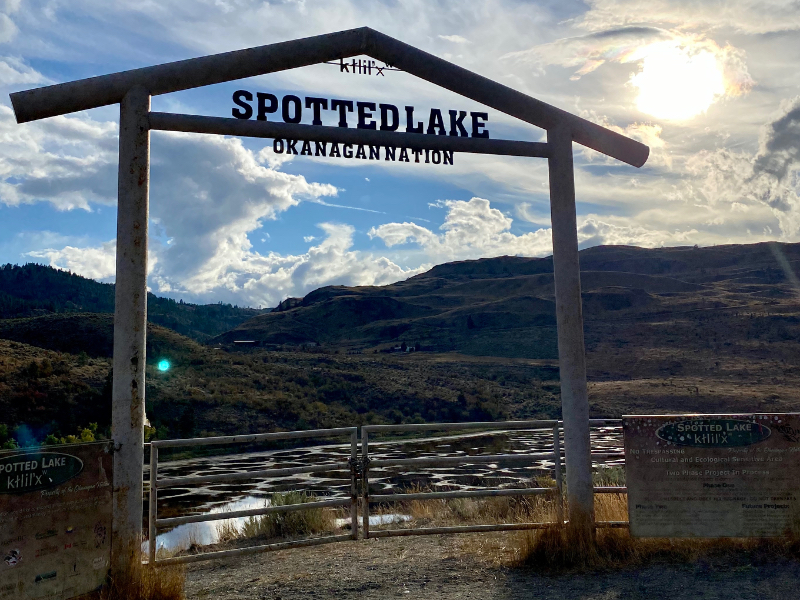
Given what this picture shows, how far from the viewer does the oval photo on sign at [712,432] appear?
6719 mm

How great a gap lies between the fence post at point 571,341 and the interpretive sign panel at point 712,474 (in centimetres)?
56

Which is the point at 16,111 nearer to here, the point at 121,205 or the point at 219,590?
the point at 121,205

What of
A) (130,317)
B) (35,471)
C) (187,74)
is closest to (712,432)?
(130,317)

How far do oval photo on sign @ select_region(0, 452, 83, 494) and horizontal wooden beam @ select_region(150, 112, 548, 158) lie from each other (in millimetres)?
3107

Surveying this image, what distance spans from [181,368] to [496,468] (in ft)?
91.2

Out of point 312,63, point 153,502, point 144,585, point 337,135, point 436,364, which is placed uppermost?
point 312,63

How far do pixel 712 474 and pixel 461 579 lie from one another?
2.63m

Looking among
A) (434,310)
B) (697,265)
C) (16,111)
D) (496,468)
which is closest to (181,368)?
(496,468)

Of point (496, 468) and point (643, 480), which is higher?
point (643, 480)

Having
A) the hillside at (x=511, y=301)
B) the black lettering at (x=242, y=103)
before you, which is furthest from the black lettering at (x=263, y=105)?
the hillside at (x=511, y=301)

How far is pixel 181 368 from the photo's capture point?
44.6 metres

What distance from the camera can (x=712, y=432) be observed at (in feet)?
22.2

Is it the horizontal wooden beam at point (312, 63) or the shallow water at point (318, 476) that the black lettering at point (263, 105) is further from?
the shallow water at point (318, 476)

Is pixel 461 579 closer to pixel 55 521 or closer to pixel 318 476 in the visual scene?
pixel 55 521
